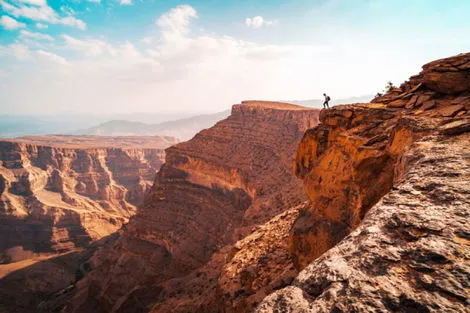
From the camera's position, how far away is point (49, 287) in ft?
160

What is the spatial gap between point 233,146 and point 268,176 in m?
9.23

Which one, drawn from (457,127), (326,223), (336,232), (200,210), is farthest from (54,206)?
(457,127)

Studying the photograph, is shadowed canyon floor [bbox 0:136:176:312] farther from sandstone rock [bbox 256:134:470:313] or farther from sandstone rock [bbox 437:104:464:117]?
sandstone rock [bbox 437:104:464:117]

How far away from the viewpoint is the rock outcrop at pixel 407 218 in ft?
10.6

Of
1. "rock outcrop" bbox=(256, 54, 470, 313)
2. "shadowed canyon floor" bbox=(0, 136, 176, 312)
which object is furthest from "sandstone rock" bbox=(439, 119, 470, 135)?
"shadowed canyon floor" bbox=(0, 136, 176, 312)

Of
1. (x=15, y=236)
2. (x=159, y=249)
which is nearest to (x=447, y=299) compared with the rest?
(x=159, y=249)

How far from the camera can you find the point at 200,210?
39.2m

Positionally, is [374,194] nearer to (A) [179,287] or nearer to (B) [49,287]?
(A) [179,287]

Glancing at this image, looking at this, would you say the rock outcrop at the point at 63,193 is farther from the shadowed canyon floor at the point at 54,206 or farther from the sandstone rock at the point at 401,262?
the sandstone rock at the point at 401,262

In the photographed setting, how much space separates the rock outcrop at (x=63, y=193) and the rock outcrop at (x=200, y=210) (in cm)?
2627

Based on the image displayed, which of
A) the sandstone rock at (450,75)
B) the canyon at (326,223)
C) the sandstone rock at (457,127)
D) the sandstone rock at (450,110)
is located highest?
the sandstone rock at (450,75)

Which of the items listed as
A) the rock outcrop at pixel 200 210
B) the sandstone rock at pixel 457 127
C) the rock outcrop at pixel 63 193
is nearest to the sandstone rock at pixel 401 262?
the sandstone rock at pixel 457 127

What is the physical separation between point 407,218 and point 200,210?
120 feet

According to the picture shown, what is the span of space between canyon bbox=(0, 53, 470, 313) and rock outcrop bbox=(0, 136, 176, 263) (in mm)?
30195
